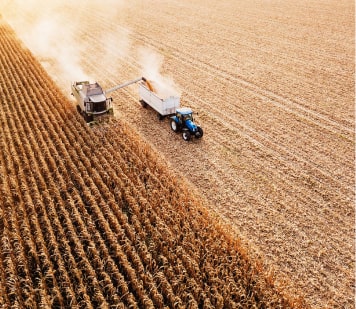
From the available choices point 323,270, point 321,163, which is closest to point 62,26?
point 321,163

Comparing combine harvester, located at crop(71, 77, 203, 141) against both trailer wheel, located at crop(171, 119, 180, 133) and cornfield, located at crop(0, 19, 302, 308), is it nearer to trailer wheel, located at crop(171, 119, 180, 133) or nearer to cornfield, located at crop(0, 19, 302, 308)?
trailer wheel, located at crop(171, 119, 180, 133)

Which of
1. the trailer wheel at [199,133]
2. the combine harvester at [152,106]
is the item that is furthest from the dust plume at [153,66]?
the trailer wheel at [199,133]

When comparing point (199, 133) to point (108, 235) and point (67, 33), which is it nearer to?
point (108, 235)

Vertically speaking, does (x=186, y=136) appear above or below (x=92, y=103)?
below

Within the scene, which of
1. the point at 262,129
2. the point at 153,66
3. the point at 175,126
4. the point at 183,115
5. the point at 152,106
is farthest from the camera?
the point at 153,66

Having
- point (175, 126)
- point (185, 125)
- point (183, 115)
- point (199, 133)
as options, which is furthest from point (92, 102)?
point (199, 133)

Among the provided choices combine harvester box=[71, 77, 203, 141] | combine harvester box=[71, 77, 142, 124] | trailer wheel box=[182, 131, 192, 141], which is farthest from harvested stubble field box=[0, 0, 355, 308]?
combine harvester box=[71, 77, 142, 124]
